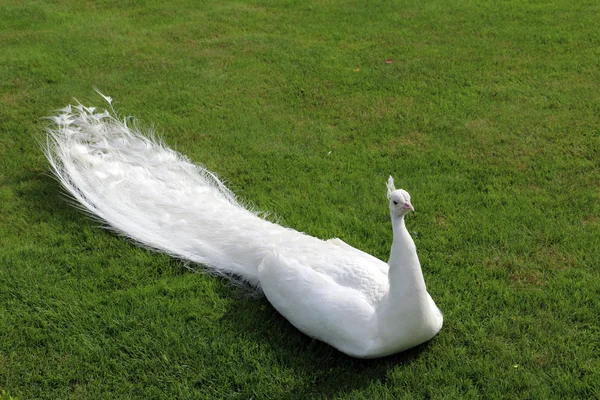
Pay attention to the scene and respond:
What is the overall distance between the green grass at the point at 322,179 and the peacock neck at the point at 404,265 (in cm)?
59

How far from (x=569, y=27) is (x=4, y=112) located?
23.7 feet

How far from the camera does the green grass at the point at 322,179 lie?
3498 mm

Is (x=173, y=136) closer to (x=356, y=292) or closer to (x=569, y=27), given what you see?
(x=356, y=292)

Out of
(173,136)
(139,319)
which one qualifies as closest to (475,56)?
(173,136)

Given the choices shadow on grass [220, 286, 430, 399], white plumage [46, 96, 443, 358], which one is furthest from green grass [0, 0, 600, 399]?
white plumage [46, 96, 443, 358]

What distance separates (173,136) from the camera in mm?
6070

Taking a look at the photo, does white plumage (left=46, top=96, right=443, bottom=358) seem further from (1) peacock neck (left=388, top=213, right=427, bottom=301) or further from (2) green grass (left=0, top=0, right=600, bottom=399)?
(2) green grass (left=0, top=0, right=600, bottom=399)

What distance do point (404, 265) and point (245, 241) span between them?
137cm

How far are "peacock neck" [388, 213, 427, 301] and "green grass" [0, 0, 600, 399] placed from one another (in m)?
0.59

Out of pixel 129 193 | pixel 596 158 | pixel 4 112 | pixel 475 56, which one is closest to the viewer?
pixel 129 193

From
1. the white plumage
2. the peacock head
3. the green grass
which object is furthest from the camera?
the green grass

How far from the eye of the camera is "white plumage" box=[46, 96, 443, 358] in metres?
3.20

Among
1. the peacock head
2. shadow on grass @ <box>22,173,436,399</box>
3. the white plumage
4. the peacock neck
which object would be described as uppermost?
the peacock head

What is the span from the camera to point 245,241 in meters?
4.09
